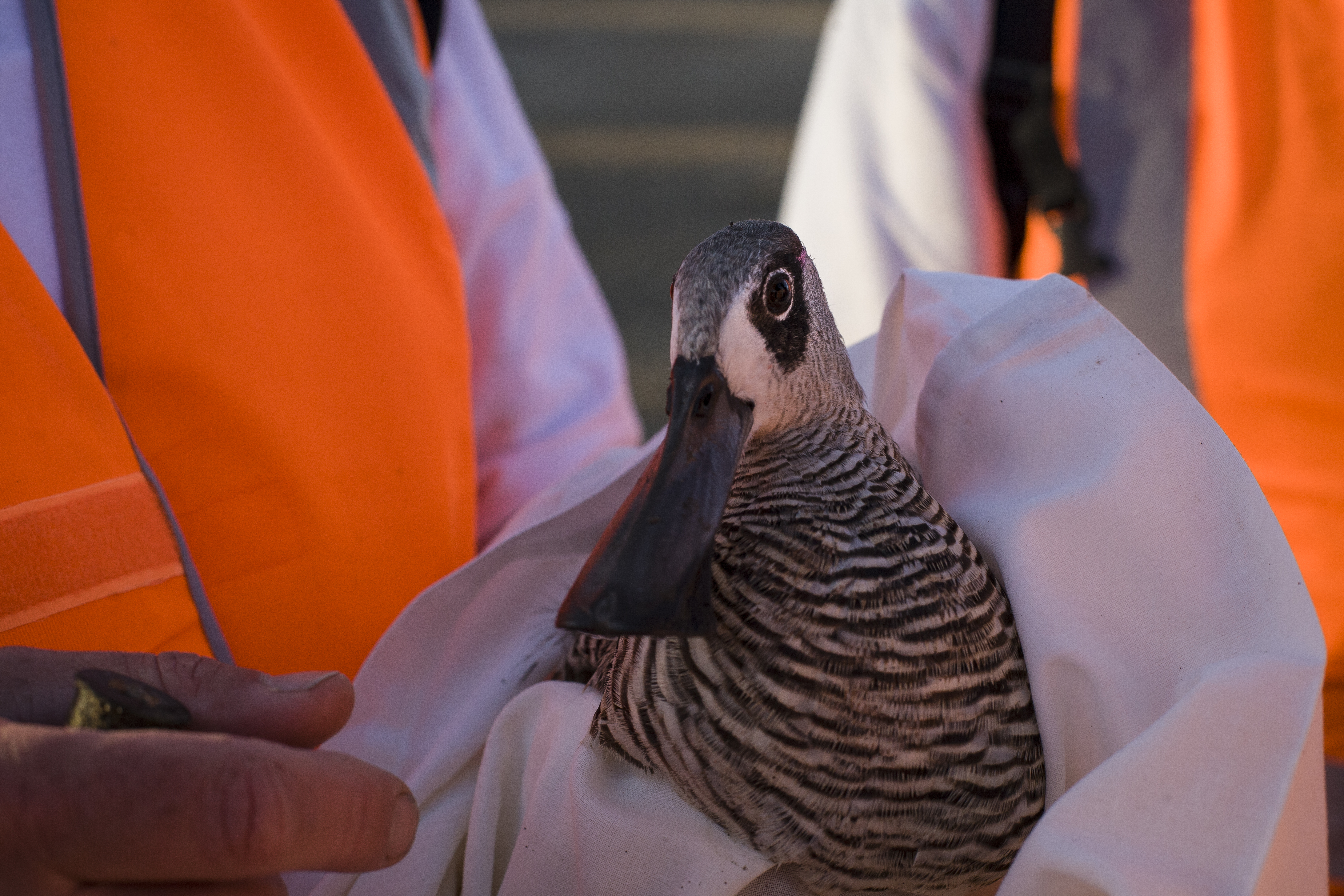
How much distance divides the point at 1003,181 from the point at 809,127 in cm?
34

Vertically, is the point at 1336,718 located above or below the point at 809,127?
below

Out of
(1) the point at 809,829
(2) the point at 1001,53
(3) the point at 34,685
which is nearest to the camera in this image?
(3) the point at 34,685

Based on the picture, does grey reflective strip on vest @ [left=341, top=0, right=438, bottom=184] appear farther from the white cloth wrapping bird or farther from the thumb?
the thumb

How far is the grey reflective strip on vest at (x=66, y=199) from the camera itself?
0.74 m

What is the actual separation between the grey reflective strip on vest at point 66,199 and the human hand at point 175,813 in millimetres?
271

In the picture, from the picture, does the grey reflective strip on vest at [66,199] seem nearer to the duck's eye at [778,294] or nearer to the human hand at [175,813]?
the human hand at [175,813]

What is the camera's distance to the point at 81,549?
68 centimetres

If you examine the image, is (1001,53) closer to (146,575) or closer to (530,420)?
(530,420)

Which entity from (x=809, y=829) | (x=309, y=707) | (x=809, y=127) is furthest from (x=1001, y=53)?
(x=309, y=707)

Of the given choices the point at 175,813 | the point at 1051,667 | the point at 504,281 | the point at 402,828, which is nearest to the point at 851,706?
the point at 1051,667

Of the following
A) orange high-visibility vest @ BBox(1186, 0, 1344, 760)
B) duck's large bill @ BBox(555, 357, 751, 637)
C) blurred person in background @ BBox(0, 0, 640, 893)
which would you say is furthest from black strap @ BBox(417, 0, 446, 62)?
orange high-visibility vest @ BBox(1186, 0, 1344, 760)

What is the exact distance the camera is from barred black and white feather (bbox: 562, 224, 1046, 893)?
2.05 feet

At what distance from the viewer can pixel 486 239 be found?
113 cm

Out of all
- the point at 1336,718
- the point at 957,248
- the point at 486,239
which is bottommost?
the point at 1336,718
